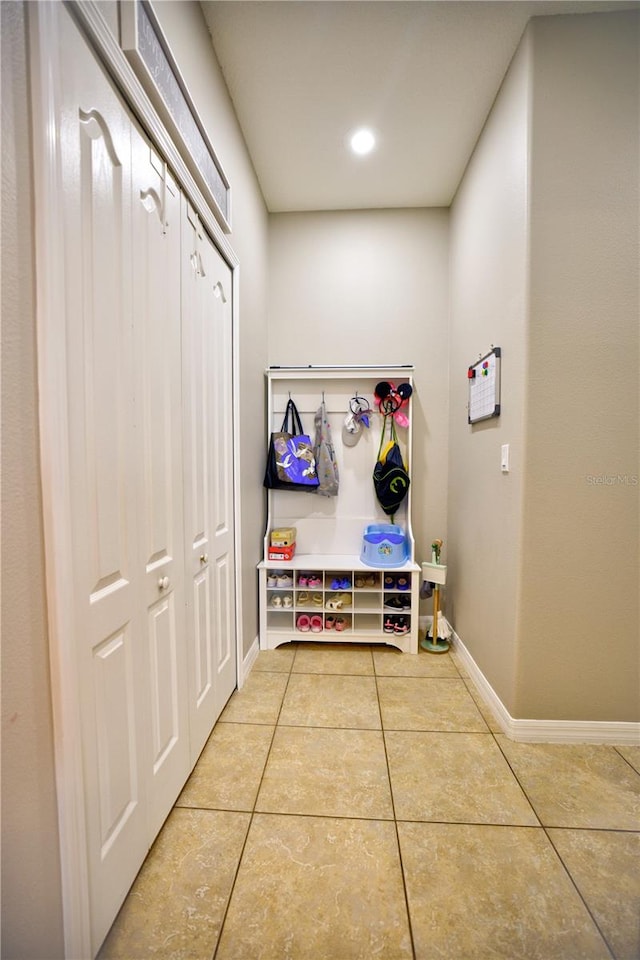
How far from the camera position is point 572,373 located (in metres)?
1.67

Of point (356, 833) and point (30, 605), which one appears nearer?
point (30, 605)

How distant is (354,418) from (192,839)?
2358 millimetres

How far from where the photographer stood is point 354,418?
9.27 ft

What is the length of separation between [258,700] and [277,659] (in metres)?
0.47

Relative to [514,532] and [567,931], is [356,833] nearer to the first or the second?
[567,931]

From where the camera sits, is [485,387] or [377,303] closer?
[485,387]

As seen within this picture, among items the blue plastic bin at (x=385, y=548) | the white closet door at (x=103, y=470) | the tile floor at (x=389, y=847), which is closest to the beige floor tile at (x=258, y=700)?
the tile floor at (x=389, y=847)

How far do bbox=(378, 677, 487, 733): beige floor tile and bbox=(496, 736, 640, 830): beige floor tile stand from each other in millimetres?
188

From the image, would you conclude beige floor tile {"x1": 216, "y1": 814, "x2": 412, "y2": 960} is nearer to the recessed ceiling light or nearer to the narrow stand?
the narrow stand

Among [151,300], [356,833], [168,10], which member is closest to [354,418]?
[151,300]

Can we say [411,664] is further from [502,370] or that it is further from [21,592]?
[21,592]

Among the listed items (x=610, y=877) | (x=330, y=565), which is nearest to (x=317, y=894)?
(x=610, y=877)

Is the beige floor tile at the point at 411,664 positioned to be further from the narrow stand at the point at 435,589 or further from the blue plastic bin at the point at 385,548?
the blue plastic bin at the point at 385,548

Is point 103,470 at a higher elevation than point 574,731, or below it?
higher
